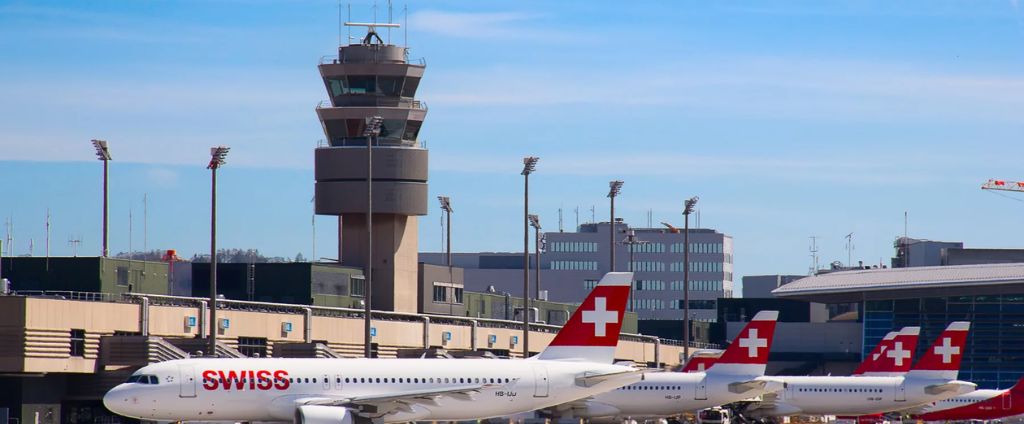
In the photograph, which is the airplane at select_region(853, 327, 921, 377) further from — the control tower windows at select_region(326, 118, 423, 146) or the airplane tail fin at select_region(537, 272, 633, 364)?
the airplane tail fin at select_region(537, 272, 633, 364)

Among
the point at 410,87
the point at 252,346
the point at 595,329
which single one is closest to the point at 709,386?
the point at 595,329

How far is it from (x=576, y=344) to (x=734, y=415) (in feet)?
94.2

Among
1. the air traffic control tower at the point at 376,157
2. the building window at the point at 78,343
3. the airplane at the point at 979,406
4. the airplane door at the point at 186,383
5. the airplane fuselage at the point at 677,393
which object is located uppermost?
the air traffic control tower at the point at 376,157

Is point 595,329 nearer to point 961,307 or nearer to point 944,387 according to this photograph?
point 944,387

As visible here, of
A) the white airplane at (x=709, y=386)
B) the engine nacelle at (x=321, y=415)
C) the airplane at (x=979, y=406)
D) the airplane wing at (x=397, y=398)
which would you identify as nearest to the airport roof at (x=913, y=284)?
the airplane at (x=979, y=406)

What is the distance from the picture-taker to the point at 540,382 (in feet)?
197

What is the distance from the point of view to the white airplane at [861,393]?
88625mm

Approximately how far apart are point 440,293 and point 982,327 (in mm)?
71840

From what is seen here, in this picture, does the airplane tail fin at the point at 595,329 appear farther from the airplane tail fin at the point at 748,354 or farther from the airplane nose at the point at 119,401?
the airplane tail fin at the point at 748,354

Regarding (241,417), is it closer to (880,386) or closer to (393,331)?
(393,331)

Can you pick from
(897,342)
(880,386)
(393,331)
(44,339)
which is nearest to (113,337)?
(44,339)

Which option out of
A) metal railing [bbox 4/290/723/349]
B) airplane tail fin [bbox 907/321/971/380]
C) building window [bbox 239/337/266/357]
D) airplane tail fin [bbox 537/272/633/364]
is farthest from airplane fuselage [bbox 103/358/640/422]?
airplane tail fin [bbox 907/321/971/380]

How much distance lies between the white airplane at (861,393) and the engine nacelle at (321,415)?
3688 cm

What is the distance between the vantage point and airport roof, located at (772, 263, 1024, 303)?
16112 cm
